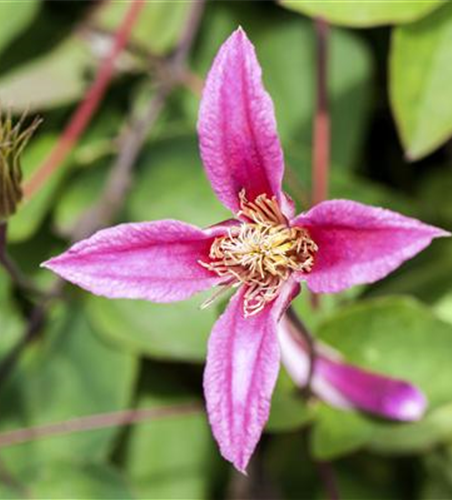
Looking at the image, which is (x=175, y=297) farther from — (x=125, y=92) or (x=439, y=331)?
(x=125, y=92)

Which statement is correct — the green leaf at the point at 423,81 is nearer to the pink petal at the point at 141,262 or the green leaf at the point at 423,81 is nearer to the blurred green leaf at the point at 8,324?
the pink petal at the point at 141,262

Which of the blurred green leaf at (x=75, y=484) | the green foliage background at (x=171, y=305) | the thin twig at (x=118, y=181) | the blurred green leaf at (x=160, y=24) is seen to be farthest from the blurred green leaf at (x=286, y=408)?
the blurred green leaf at (x=160, y=24)

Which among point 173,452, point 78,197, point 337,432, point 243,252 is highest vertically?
point 243,252

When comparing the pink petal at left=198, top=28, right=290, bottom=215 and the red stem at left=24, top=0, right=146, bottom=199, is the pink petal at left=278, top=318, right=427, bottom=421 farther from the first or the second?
the red stem at left=24, top=0, right=146, bottom=199

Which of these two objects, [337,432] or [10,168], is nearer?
[10,168]

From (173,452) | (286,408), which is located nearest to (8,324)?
(173,452)

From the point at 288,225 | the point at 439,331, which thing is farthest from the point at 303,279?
the point at 439,331

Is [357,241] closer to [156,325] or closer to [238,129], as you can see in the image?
[238,129]
